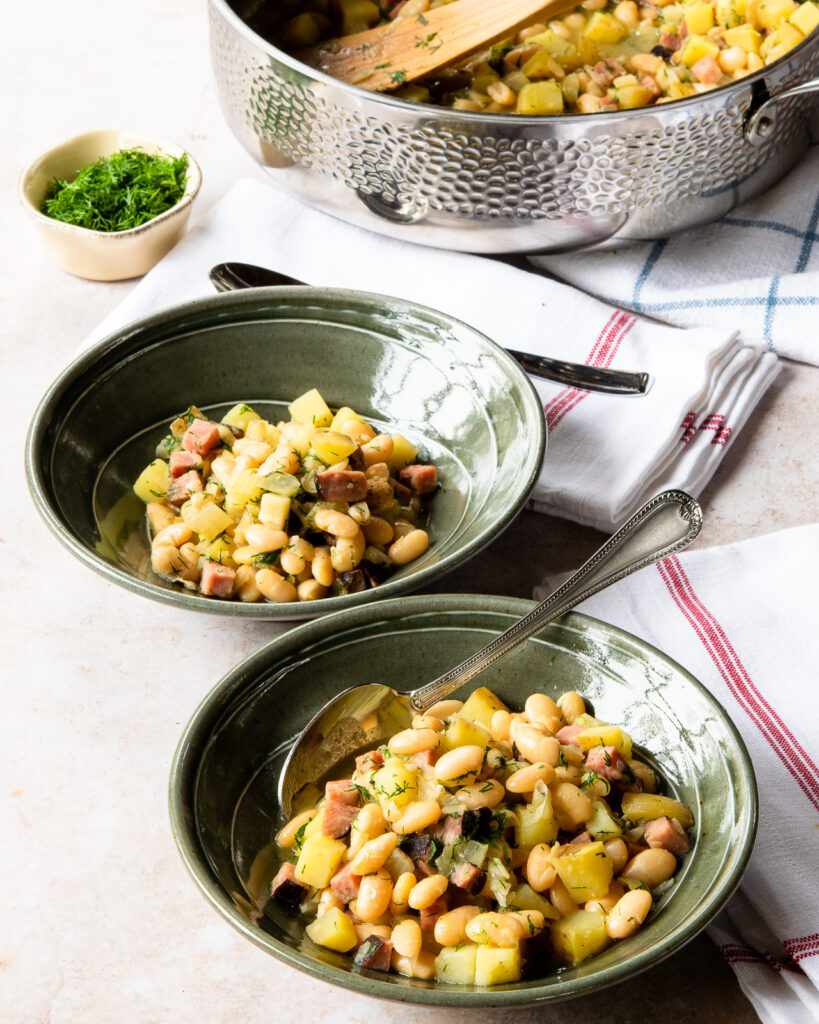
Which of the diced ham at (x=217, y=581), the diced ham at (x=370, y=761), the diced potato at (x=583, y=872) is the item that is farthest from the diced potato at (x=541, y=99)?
the diced potato at (x=583, y=872)

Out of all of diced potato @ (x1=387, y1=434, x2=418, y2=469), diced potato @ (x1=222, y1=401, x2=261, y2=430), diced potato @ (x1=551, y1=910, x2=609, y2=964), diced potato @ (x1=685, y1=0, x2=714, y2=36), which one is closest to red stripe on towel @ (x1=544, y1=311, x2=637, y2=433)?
diced potato @ (x1=387, y1=434, x2=418, y2=469)

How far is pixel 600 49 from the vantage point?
7.28ft

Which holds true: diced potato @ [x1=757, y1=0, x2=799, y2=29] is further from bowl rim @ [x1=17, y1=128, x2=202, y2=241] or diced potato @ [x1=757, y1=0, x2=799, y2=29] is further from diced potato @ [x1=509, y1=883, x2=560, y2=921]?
diced potato @ [x1=509, y1=883, x2=560, y2=921]

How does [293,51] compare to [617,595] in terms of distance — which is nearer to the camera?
[617,595]

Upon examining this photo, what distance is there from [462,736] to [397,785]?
0.33 ft

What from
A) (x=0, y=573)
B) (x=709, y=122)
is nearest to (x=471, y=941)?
(x=0, y=573)

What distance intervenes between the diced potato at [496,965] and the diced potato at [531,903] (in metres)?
0.05

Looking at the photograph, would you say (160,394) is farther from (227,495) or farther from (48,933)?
(48,933)

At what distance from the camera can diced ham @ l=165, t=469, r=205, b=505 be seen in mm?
1601

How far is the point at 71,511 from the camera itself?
155 centimetres

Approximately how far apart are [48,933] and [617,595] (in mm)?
822

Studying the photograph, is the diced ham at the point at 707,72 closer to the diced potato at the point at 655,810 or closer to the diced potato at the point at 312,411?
the diced potato at the point at 312,411

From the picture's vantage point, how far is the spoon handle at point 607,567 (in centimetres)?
130

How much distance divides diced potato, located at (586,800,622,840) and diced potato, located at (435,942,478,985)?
0.57ft
